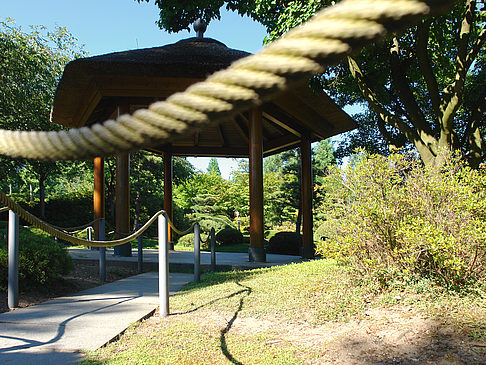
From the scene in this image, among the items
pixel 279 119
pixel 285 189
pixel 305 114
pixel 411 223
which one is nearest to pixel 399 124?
pixel 305 114

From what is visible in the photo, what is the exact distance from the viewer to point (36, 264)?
500 cm

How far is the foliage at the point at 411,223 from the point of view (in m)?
3.82

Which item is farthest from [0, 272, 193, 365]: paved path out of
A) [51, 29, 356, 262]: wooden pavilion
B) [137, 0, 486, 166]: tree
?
[137, 0, 486, 166]: tree

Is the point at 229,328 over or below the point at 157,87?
below

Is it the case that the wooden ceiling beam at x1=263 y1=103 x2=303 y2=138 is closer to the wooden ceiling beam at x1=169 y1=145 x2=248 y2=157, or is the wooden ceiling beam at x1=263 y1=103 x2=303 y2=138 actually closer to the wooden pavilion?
the wooden pavilion

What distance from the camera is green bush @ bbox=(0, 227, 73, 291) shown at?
485 centimetres

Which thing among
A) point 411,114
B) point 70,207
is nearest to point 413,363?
point 411,114

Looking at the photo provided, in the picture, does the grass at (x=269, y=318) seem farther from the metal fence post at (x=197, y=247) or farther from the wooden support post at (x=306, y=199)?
the wooden support post at (x=306, y=199)

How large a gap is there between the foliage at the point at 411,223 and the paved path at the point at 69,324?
2.73 metres

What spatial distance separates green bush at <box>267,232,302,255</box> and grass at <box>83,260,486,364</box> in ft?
29.4

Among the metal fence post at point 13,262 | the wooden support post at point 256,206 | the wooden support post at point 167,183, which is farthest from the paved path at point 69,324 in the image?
the wooden support post at point 167,183

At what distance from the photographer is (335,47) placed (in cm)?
45

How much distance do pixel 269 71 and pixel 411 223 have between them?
4190 mm

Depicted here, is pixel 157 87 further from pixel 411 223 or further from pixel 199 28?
pixel 411 223
